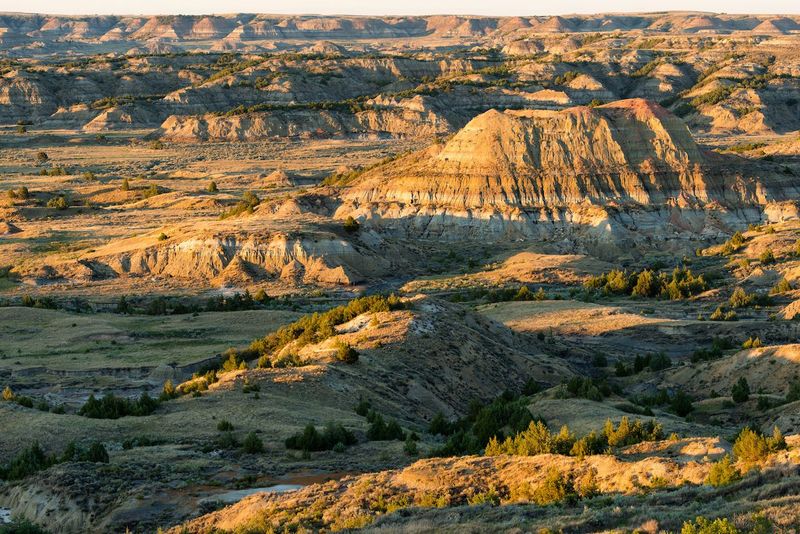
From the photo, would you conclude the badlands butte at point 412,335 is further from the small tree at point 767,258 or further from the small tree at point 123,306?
the small tree at point 767,258

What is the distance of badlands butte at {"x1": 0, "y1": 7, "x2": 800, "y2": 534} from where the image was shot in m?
22.7

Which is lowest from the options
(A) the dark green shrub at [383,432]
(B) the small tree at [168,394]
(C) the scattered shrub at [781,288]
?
(C) the scattered shrub at [781,288]

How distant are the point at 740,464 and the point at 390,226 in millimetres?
55223

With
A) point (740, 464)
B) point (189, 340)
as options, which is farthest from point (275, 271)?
point (740, 464)

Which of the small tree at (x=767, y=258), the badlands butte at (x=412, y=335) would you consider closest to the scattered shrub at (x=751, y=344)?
the badlands butte at (x=412, y=335)

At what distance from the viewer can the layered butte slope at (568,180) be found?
7500 cm

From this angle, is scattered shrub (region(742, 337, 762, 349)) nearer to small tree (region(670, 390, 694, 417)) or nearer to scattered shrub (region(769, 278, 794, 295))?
small tree (region(670, 390, 694, 417))

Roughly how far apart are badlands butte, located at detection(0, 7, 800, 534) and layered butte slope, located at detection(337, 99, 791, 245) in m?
0.18

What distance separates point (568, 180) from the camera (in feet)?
250

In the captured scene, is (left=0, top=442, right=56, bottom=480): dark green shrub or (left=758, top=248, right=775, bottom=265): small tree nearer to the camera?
(left=0, top=442, right=56, bottom=480): dark green shrub

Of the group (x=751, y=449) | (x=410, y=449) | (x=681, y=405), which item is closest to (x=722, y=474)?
(x=751, y=449)

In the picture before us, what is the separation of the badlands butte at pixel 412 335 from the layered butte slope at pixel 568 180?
7.2 inches

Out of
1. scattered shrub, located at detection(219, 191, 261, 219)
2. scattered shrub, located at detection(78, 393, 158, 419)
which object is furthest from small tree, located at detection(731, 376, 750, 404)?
scattered shrub, located at detection(219, 191, 261, 219)

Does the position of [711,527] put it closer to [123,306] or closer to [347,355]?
[347,355]
